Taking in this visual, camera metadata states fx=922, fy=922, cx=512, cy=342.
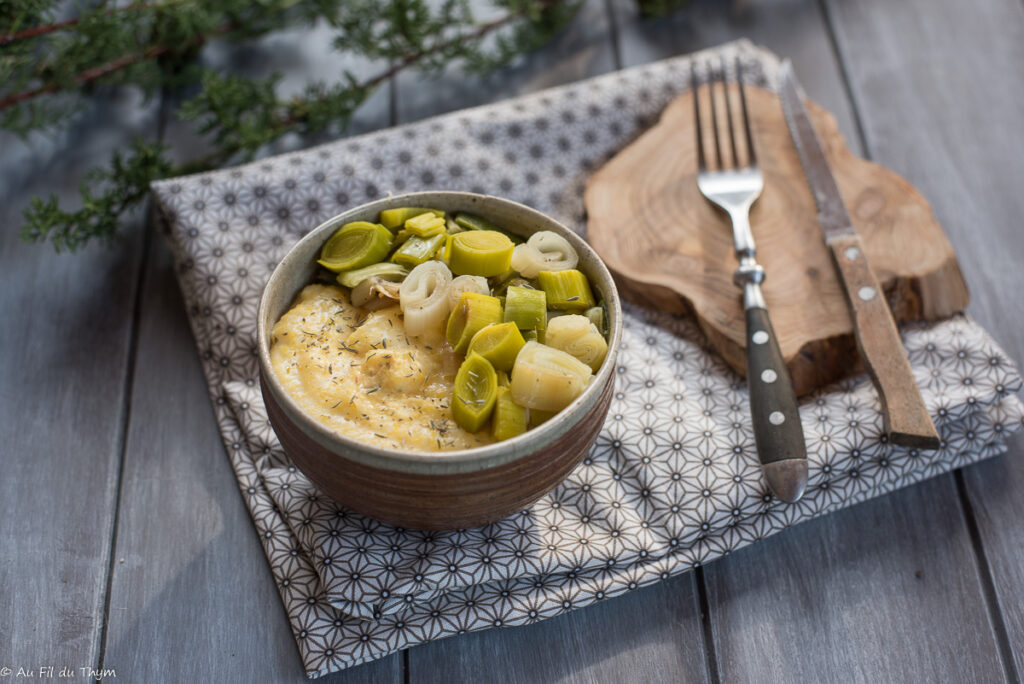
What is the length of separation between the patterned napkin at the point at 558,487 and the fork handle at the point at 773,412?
7cm

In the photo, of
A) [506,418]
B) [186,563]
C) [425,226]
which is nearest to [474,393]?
[506,418]

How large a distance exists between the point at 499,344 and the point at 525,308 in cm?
10

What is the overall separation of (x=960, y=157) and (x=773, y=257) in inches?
34.4

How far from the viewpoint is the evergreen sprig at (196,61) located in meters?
A: 2.40

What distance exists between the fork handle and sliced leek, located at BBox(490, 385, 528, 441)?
59 cm

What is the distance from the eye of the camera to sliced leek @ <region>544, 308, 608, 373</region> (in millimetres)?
1702

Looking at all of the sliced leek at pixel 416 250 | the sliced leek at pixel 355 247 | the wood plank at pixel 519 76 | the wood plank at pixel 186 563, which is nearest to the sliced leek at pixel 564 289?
the sliced leek at pixel 416 250

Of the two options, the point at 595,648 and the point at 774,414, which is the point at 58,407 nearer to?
the point at 595,648

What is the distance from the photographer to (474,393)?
5.39ft

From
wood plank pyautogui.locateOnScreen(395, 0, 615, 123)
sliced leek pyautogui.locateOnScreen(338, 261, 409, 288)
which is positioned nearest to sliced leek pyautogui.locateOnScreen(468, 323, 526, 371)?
sliced leek pyautogui.locateOnScreen(338, 261, 409, 288)

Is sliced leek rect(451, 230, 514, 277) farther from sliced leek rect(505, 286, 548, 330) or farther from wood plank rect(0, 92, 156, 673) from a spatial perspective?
wood plank rect(0, 92, 156, 673)

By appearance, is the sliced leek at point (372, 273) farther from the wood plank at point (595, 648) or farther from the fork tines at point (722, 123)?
the fork tines at point (722, 123)

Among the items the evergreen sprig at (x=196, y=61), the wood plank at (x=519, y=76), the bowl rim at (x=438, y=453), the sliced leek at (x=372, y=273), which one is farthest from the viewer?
the wood plank at (x=519, y=76)

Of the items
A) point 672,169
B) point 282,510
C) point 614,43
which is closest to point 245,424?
point 282,510
